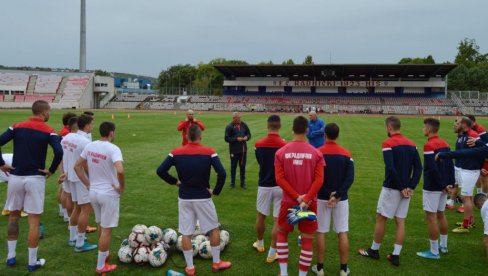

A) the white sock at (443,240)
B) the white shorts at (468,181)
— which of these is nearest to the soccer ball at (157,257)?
the white sock at (443,240)

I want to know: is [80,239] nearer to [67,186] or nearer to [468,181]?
[67,186]

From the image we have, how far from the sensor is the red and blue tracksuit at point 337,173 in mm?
5238

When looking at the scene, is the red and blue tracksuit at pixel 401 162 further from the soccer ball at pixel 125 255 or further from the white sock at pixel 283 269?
the soccer ball at pixel 125 255

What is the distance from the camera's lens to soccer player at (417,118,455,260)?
231 inches

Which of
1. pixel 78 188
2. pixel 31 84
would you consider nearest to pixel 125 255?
pixel 78 188

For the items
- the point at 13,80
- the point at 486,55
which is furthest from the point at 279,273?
the point at 486,55

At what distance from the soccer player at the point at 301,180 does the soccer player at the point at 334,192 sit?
40 cm

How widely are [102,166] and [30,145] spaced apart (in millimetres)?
1269

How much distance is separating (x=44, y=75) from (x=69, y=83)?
23.5 feet

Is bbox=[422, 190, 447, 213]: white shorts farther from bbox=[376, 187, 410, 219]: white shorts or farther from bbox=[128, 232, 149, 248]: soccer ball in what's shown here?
bbox=[128, 232, 149, 248]: soccer ball

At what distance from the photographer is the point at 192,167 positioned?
509 cm

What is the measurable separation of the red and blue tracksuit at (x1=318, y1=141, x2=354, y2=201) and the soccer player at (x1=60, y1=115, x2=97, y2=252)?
3986mm

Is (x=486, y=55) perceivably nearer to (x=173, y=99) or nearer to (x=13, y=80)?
(x=173, y=99)

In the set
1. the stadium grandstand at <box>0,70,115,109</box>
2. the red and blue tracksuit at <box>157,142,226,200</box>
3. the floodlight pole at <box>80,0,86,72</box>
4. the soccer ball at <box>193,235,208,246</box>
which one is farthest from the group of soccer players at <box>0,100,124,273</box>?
the stadium grandstand at <box>0,70,115,109</box>
